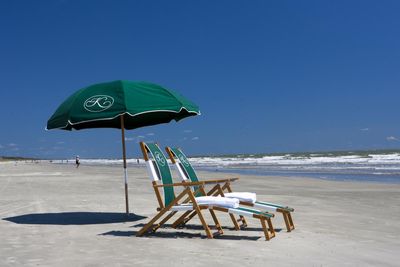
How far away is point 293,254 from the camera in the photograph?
18.4 ft

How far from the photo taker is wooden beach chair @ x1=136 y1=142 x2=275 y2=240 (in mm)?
6515

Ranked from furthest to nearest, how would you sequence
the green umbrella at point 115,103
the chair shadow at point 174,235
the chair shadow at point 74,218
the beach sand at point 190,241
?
1. the chair shadow at point 74,218
2. the green umbrella at point 115,103
3. the chair shadow at point 174,235
4. the beach sand at point 190,241

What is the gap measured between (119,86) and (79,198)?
6170 mm

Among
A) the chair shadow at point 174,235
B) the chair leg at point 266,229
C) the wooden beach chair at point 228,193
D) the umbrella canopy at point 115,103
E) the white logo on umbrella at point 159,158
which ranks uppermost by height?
the umbrella canopy at point 115,103

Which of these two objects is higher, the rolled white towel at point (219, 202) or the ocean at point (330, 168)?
the rolled white towel at point (219, 202)

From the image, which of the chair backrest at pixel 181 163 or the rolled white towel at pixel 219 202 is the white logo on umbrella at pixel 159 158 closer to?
the chair backrest at pixel 181 163

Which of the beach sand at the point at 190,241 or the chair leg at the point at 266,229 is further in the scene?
the chair leg at the point at 266,229

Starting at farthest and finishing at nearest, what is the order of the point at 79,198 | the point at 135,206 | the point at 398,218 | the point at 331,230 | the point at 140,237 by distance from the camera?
the point at 79,198 < the point at 135,206 < the point at 398,218 < the point at 331,230 < the point at 140,237

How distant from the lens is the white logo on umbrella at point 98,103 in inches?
298

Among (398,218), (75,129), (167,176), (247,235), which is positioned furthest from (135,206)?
(398,218)

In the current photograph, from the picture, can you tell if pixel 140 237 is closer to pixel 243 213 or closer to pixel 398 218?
pixel 243 213

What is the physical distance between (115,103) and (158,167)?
1131mm

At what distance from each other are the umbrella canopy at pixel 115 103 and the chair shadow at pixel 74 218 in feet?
5.27

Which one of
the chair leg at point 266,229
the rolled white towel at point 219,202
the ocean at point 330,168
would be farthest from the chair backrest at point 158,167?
the ocean at point 330,168
